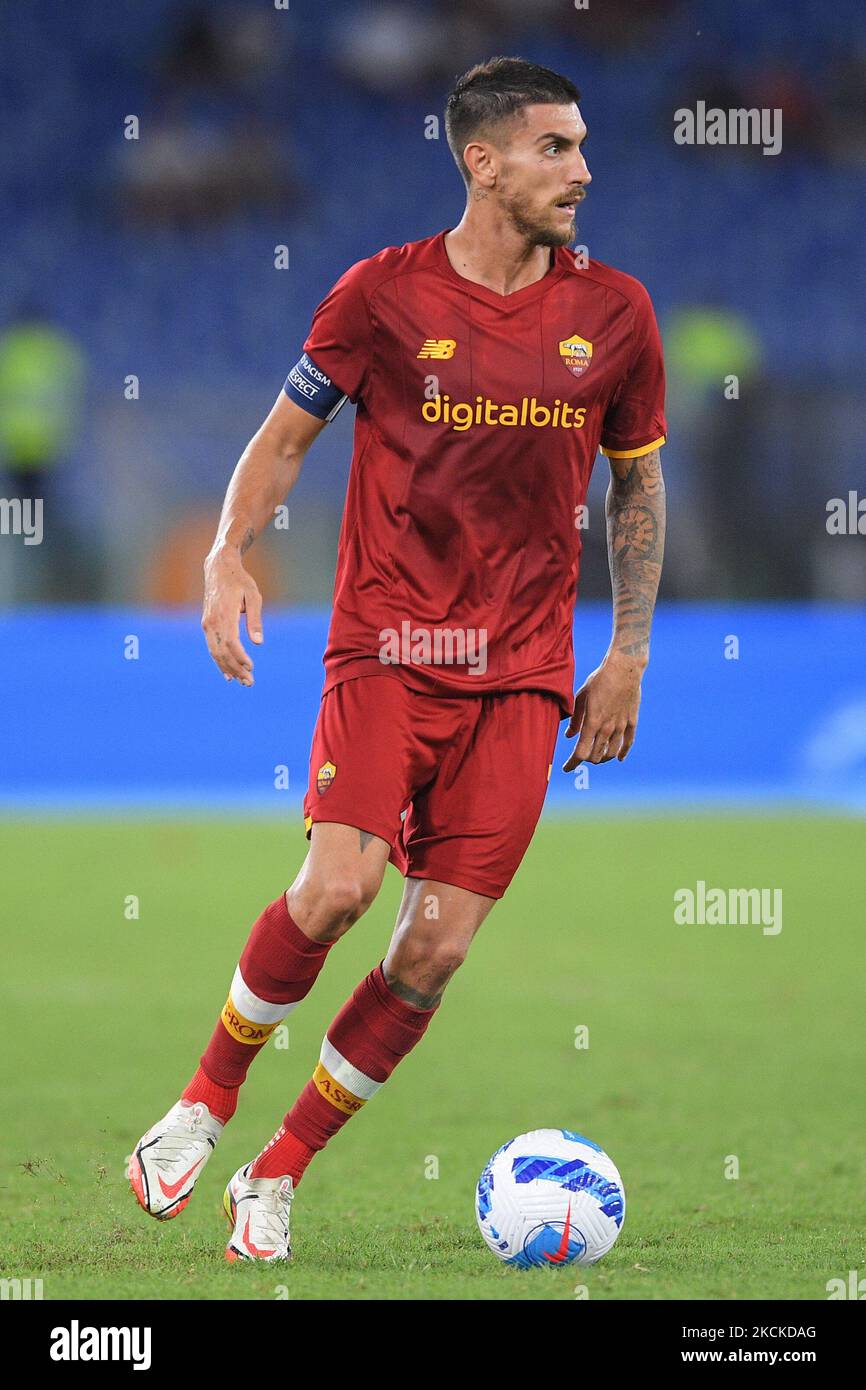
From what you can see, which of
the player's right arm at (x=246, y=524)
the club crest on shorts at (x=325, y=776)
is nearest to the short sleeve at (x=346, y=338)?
the player's right arm at (x=246, y=524)

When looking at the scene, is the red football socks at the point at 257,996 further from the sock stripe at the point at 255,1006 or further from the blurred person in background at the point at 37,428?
the blurred person in background at the point at 37,428

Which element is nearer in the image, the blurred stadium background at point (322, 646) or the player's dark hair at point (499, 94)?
the player's dark hair at point (499, 94)

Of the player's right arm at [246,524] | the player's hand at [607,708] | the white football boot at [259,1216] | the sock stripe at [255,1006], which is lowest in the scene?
the white football boot at [259,1216]

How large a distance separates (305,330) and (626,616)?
42.6 feet

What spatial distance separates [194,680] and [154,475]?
2852mm

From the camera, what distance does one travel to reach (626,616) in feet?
15.3

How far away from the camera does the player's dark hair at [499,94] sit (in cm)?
432

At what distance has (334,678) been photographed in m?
4.35

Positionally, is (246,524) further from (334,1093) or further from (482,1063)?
(482,1063)

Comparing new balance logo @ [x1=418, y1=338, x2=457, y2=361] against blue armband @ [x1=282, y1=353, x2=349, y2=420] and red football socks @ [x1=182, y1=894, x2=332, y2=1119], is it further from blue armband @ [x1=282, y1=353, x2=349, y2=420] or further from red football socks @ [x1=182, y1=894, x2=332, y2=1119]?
red football socks @ [x1=182, y1=894, x2=332, y2=1119]

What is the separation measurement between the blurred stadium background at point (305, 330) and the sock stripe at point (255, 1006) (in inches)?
289

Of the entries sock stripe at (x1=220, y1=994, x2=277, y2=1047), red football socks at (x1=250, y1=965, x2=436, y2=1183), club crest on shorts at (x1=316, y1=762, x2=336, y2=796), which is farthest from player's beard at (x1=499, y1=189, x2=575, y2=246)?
sock stripe at (x1=220, y1=994, x2=277, y2=1047)

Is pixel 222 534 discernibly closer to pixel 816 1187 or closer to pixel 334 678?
pixel 334 678

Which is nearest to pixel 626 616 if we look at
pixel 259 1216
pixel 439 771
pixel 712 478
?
pixel 439 771
